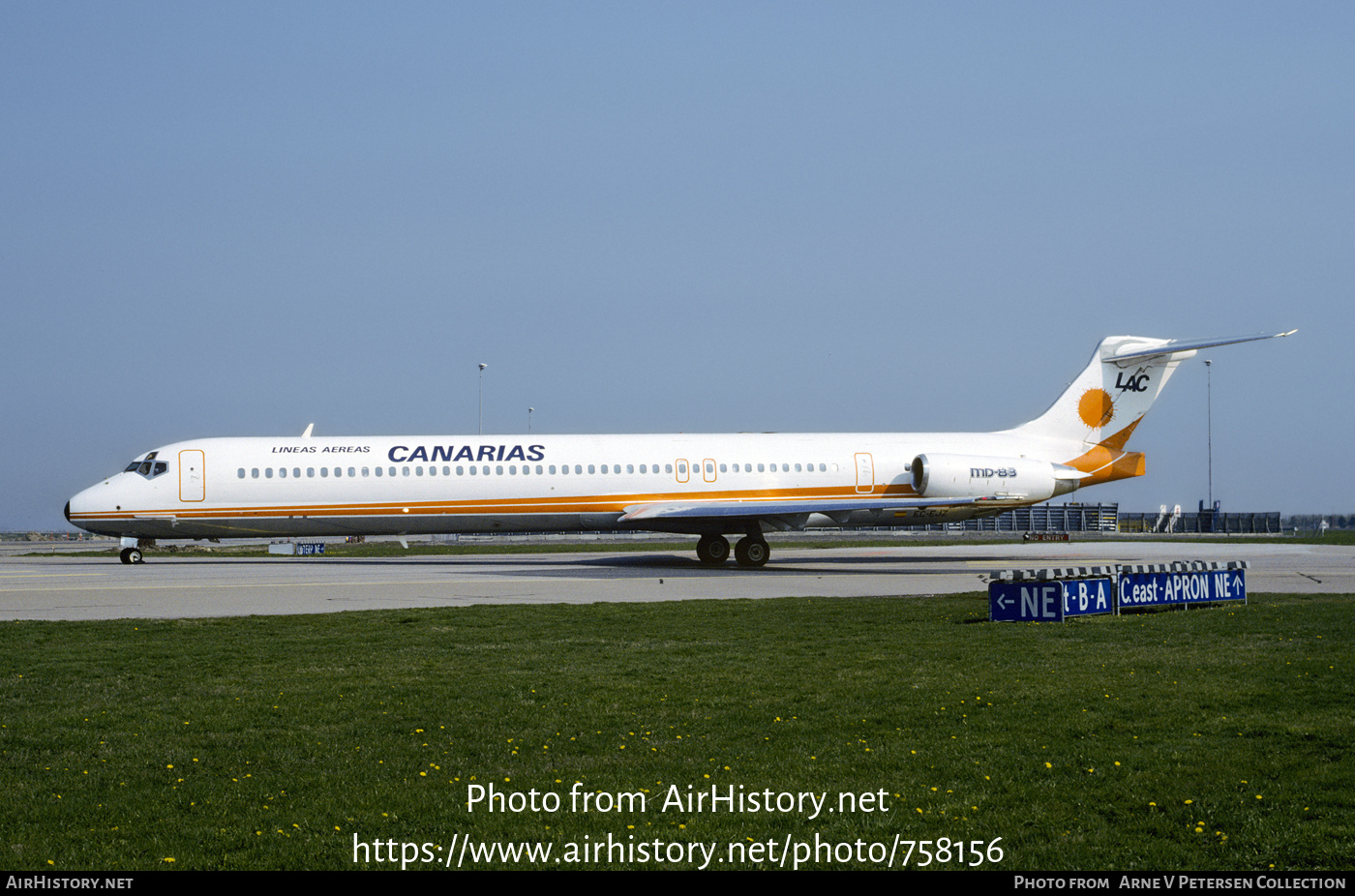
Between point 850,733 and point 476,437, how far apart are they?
24463 mm

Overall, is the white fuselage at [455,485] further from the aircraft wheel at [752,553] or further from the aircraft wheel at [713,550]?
the aircraft wheel at [713,550]

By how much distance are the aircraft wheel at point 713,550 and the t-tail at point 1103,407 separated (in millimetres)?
10190

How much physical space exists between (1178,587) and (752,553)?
14.9 meters

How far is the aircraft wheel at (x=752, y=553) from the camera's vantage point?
101 feet

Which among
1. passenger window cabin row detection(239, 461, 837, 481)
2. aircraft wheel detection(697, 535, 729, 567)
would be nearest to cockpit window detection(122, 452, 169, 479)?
passenger window cabin row detection(239, 461, 837, 481)

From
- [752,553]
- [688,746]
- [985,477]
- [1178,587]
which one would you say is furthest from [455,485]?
[688,746]

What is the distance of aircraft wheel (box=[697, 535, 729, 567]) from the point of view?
31.7m

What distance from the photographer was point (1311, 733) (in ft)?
25.4

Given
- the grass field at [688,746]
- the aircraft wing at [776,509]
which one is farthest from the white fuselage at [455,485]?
the grass field at [688,746]

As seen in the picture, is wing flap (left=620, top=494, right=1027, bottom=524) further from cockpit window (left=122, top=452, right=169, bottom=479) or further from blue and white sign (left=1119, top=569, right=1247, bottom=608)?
cockpit window (left=122, top=452, right=169, bottom=479)

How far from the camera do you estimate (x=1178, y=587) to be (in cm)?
1700

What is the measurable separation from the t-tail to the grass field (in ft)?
69.3

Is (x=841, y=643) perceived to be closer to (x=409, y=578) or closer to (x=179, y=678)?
(x=179, y=678)
